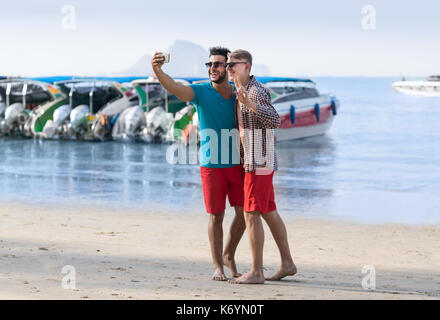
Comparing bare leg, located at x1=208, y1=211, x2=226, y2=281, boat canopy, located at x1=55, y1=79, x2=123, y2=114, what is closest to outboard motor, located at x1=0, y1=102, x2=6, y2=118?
boat canopy, located at x1=55, y1=79, x2=123, y2=114

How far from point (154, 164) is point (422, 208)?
28.1ft

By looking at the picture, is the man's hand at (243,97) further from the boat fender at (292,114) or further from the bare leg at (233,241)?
the boat fender at (292,114)

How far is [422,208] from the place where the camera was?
12625 millimetres

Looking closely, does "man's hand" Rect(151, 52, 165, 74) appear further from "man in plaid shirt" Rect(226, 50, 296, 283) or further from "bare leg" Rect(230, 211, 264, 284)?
"bare leg" Rect(230, 211, 264, 284)

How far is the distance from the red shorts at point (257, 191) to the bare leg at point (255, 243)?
8cm

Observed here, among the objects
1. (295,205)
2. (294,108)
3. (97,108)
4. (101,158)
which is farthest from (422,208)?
(97,108)

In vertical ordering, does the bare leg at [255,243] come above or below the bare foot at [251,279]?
above

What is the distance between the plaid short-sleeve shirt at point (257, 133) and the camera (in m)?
5.84

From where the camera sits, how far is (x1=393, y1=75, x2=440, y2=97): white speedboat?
9738 centimetres

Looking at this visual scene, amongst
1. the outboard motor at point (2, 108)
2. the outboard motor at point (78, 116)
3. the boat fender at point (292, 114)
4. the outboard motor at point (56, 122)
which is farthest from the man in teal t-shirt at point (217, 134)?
the outboard motor at point (2, 108)

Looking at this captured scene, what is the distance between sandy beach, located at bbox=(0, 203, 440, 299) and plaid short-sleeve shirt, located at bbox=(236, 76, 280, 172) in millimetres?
991

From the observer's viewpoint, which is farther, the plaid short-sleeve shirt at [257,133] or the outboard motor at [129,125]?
the outboard motor at [129,125]

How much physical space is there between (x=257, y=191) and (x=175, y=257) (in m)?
1.82
